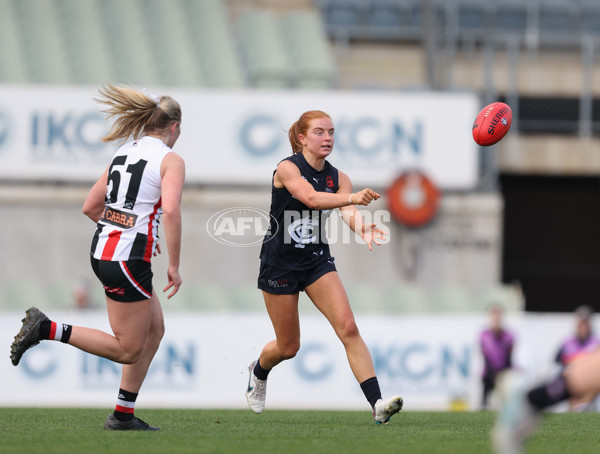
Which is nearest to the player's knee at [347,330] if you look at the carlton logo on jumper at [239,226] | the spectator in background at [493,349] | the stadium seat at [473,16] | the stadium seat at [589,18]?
the carlton logo on jumper at [239,226]

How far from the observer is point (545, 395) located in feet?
12.7

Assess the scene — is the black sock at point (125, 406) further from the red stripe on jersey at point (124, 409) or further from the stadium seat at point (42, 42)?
the stadium seat at point (42, 42)

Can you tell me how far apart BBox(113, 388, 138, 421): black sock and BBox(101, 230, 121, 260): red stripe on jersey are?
0.84 meters

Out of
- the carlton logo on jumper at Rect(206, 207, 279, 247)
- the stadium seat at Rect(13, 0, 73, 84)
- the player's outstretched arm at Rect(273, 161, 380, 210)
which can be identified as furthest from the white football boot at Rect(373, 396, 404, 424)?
the stadium seat at Rect(13, 0, 73, 84)

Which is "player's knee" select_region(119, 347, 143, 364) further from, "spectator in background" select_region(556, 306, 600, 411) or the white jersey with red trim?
"spectator in background" select_region(556, 306, 600, 411)

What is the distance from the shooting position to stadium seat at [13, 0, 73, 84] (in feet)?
53.3

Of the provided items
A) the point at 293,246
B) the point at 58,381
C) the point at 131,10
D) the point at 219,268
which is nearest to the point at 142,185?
the point at 293,246

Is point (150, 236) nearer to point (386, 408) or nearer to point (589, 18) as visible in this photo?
point (386, 408)

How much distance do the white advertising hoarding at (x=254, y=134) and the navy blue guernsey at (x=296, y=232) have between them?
852 centimetres

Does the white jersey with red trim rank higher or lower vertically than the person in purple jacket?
higher

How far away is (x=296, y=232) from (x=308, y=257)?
0.18 metres

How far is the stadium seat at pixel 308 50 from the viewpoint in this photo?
16.6m

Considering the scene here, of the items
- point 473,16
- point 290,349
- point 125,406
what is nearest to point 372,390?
point 290,349

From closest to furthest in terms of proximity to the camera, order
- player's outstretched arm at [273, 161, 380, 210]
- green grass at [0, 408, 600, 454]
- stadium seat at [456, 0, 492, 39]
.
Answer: green grass at [0, 408, 600, 454] → player's outstretched arm at [273, 161, 380, 210] → stadium seat at [456, 0, 492, 39]
